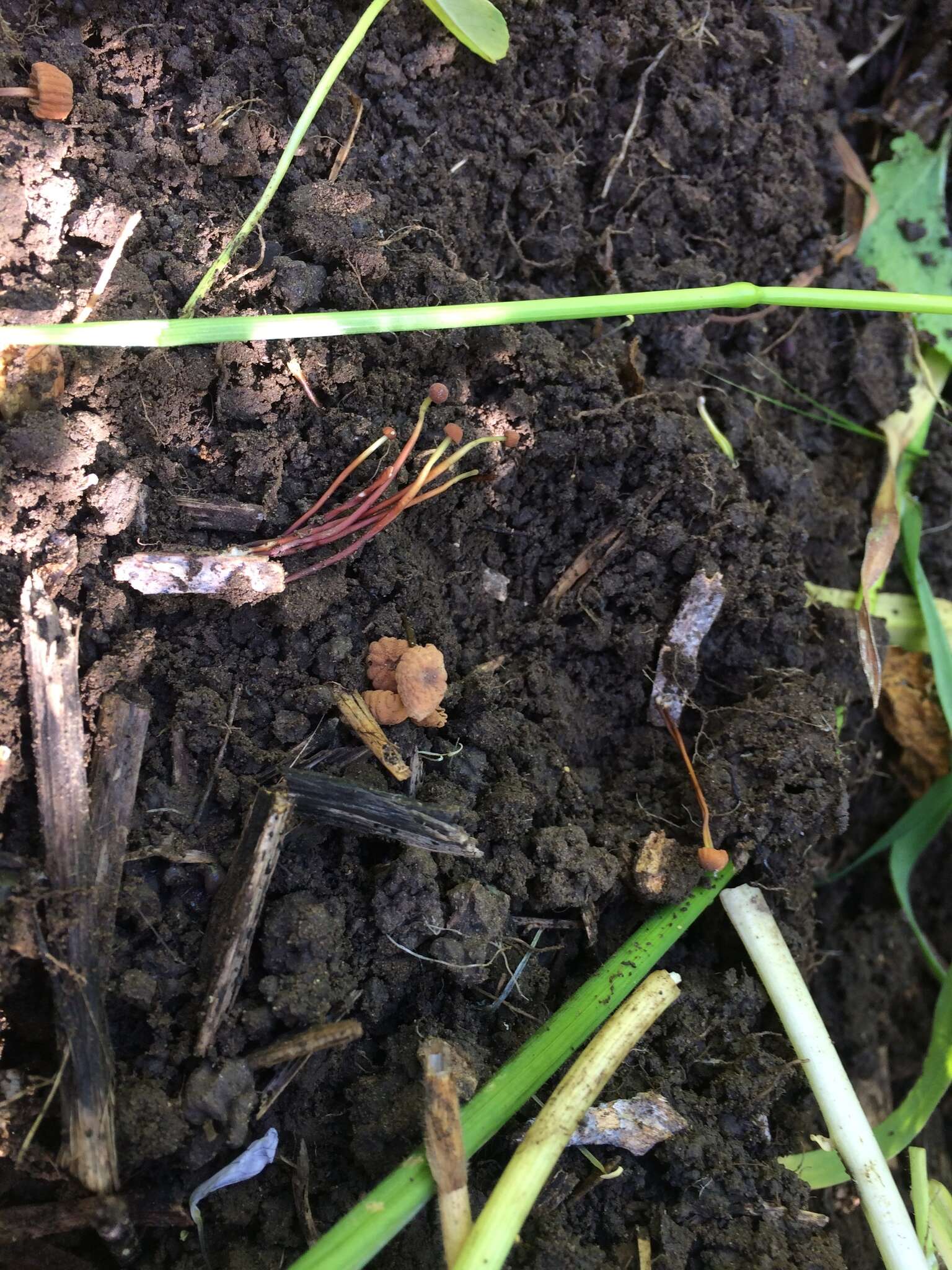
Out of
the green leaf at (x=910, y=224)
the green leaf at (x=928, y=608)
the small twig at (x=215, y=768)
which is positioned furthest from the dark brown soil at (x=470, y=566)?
the green leaf at (x=910, y=224)

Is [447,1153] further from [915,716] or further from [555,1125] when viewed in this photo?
[915,716]

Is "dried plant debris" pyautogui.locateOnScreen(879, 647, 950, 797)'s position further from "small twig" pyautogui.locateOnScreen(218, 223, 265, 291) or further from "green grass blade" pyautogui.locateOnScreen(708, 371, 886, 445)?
"small twig" pyautogui.locateOnScreen(218, 223, 265, 291)

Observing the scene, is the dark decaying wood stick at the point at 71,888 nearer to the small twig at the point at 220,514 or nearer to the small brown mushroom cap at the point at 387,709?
the small twig at the point at 220,514

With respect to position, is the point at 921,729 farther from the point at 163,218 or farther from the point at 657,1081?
the point at 163,218

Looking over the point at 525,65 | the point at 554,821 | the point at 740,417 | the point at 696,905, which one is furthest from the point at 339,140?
the point at 696,905

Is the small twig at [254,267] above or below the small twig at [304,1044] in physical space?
above

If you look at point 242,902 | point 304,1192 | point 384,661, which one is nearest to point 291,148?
point 384,661

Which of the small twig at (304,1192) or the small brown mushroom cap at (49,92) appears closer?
the small twig at (304,1192)
